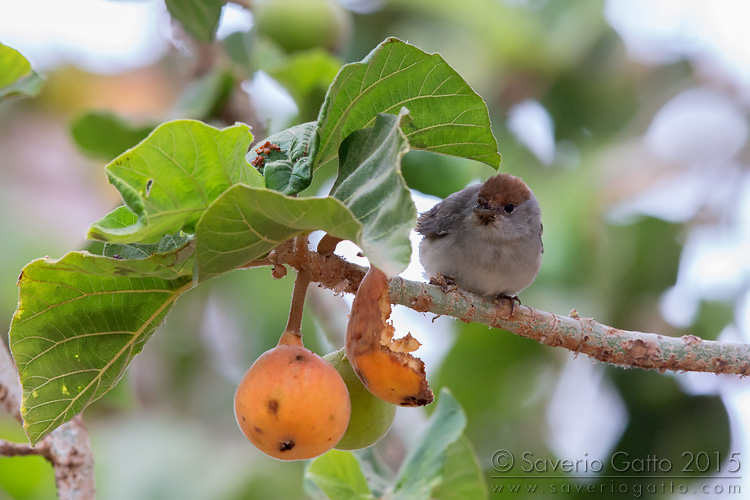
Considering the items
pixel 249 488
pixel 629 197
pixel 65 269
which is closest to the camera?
pixel 65 269

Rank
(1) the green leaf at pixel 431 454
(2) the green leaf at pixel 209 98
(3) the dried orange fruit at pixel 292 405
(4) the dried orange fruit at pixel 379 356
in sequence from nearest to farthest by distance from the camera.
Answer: (3) the dried orange fruit at pixel 292 405, (4) the dried orange fruit at pixel 379 356, (1) the green leaf at pixel 431 454, (2) the green leaf at pixel 209 98

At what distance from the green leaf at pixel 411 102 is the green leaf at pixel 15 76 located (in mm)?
888

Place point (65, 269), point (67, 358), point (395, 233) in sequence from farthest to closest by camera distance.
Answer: point (67, 358)
point (65, 269)
point (395, 233)

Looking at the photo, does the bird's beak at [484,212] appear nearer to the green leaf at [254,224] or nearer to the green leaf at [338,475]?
the green leaf at [338,475]

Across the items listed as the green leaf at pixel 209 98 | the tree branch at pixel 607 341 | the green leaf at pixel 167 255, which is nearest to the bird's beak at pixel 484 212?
the green leaf at pixel 209 98

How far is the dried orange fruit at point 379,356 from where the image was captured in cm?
129

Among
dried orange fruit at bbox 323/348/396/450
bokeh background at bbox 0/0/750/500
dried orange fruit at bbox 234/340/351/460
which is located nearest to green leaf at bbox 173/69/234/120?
bokeh background at bbox 0/0/750/500

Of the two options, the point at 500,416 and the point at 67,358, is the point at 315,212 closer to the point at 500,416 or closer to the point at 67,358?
the point at 67,358

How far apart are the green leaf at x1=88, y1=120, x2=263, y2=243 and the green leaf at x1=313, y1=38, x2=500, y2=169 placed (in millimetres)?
189

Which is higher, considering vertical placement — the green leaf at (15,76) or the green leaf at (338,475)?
the green leaf at (15,76)

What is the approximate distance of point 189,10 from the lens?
2.09 meters

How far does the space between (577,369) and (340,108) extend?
2928 mm

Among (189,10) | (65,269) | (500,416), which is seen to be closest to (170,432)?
(500,416)

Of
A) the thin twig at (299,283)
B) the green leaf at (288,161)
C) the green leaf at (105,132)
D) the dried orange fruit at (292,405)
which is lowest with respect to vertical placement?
the green leaf at (105,132)
